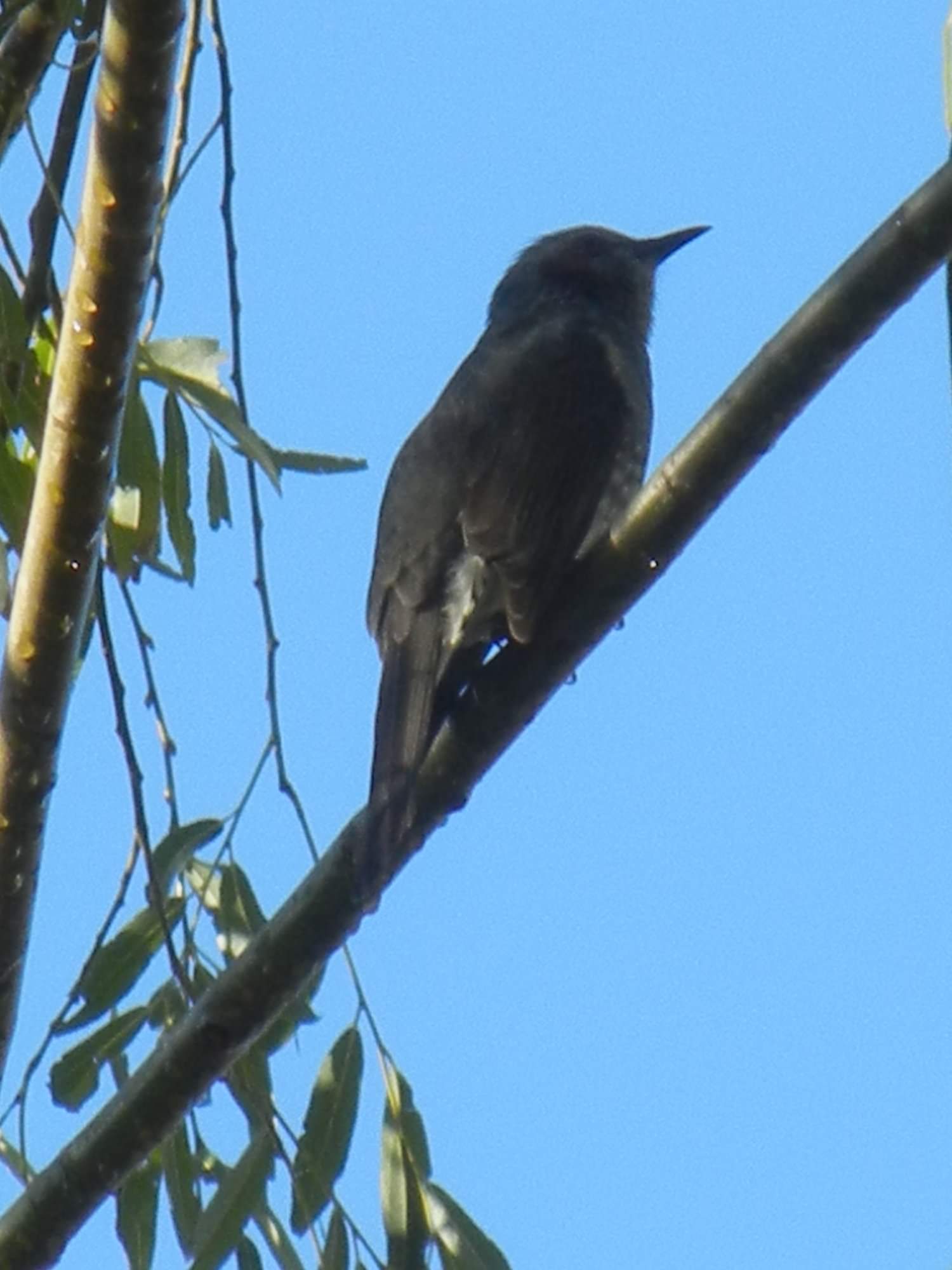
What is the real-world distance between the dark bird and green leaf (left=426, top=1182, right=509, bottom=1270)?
0.57 meters

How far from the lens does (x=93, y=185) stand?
2016 millimetres

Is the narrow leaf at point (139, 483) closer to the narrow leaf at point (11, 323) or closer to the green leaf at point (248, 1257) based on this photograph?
the narrow leaf at point (11, 323)

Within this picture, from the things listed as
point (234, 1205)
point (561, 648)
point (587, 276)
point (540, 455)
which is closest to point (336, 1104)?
point (234, 1205)

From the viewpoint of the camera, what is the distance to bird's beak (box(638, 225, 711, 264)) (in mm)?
5172

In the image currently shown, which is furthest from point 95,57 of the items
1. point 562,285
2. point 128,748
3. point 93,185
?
point 562,285

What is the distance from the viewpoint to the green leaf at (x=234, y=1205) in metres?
2.65

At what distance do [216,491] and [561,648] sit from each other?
724mm

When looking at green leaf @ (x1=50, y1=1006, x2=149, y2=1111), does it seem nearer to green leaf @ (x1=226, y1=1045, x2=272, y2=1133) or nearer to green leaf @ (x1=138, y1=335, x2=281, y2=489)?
green leaf @ (x1=226, y1=1045, x2=272, y2=1133)

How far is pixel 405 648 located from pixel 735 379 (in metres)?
1.22

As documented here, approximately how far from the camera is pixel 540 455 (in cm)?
362

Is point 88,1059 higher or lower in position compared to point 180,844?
lower

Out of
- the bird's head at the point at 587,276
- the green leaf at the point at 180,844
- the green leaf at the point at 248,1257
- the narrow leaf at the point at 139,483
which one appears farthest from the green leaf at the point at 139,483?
the bird's head at the point at 587,276

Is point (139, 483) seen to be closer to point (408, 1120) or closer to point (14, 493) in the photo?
point (14, 493)

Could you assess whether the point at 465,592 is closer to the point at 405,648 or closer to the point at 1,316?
the point at 405,648
